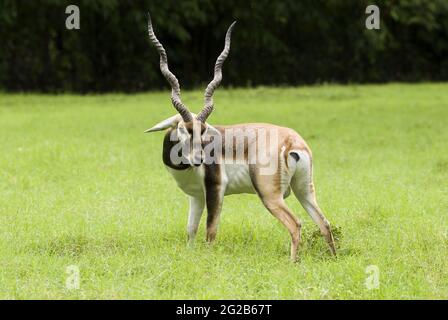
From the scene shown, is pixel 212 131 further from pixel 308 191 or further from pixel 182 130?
pixel 308 191

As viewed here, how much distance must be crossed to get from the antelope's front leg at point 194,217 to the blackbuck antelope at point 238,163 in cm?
14

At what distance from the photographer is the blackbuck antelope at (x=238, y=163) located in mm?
5383

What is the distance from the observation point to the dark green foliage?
21188 millimetres

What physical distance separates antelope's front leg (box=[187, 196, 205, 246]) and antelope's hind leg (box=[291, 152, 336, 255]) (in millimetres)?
698

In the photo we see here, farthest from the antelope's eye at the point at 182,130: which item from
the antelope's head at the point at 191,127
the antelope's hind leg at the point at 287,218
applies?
the antelope's hind leg at the point at 287,218

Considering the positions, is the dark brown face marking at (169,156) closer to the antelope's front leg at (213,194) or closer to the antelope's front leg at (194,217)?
the antelope's front leg at (213,194)

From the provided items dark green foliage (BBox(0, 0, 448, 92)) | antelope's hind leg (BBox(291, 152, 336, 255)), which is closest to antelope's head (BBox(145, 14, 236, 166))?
antelope's hind leg (BBox(291, 152, 336, 255))

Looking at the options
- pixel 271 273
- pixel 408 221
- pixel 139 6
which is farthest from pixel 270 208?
pixel 139 6

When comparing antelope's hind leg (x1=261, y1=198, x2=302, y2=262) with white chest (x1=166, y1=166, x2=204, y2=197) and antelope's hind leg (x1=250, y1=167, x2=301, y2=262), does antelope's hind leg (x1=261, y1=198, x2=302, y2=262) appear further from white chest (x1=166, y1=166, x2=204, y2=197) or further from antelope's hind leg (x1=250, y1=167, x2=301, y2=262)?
white chest (x1=166, y1=166, x2=204, y2=197)

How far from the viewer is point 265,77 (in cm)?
2359

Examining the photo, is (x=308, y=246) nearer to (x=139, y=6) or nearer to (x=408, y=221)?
(x=408, y=221)

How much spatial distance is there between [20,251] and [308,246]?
2.05 metres

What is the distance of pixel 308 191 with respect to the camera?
557 cm

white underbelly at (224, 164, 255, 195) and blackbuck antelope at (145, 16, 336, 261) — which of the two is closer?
blackbuck antelope at (145, 16, 336, 261)
